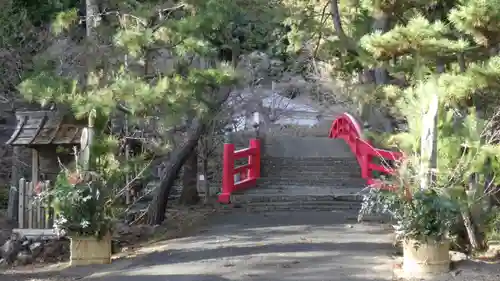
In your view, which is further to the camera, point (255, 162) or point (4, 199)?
point (255, 162)

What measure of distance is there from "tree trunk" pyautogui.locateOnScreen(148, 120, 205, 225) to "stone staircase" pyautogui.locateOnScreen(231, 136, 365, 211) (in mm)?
2077

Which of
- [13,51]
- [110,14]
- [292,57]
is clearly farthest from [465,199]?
[292,57]

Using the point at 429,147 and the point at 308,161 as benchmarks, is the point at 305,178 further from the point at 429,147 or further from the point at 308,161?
the point at 429,147

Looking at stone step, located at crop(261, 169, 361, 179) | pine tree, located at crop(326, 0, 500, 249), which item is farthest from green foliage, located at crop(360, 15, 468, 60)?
stone step, located at crop(261, 169, 361, 179)

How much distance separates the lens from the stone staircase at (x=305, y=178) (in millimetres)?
14719

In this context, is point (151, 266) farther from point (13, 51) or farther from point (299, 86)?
point (299, 86)

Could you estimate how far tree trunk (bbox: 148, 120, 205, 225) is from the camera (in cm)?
1301

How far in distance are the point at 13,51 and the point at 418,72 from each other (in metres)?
8.47

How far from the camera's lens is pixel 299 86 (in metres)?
27.3

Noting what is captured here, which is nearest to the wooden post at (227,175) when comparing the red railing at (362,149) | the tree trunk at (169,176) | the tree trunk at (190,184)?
the tree trunk at (190,184)

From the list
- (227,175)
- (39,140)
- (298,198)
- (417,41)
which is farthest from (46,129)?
(417,41)

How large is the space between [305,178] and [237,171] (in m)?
2.25

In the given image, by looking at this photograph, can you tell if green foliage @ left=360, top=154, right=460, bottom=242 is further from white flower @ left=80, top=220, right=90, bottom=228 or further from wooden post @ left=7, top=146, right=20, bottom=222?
wooden post @ left=7, top=146, right=20, bottom=222

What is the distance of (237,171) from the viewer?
15.8m
